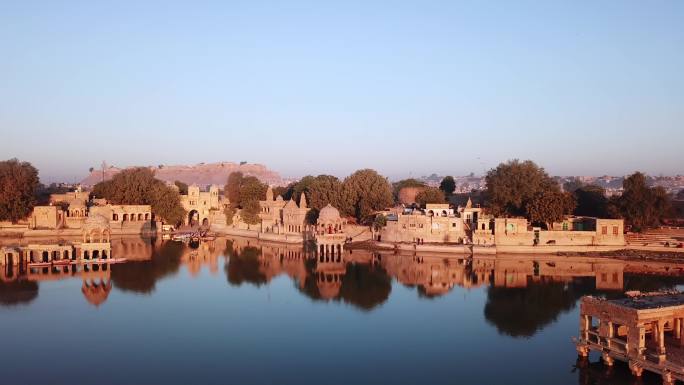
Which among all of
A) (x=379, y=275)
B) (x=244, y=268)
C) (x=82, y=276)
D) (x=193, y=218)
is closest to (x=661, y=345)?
(x=379, y=275)

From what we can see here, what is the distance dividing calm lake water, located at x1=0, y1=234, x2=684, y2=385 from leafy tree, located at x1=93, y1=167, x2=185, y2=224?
16.7m

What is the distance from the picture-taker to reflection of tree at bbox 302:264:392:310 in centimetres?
2662

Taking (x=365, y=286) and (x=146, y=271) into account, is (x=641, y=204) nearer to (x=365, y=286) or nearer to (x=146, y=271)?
(x=365, y=286)

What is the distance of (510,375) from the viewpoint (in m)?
17.0

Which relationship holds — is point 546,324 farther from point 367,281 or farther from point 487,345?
point 367,281

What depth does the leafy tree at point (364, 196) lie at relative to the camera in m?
48.0

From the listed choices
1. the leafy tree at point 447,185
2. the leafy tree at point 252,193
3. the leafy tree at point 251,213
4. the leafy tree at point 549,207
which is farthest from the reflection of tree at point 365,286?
the leafy tree at point 447,185

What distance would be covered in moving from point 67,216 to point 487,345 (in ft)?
133

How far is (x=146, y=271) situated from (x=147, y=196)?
22.5 metres

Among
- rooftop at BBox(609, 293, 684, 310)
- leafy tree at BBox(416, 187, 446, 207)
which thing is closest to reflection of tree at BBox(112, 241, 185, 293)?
rooftop at BBox(609, 293, 684, 310)

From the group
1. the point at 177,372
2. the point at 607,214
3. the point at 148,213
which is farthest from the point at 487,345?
the point at 148,213

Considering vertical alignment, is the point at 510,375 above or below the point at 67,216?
below

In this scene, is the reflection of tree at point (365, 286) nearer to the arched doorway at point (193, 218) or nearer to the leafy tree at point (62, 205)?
the arched doorway at point (193, 218)

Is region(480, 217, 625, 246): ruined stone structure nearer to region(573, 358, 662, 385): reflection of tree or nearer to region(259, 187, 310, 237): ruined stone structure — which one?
region(259, 187, 310, 237): ruined stone structure
